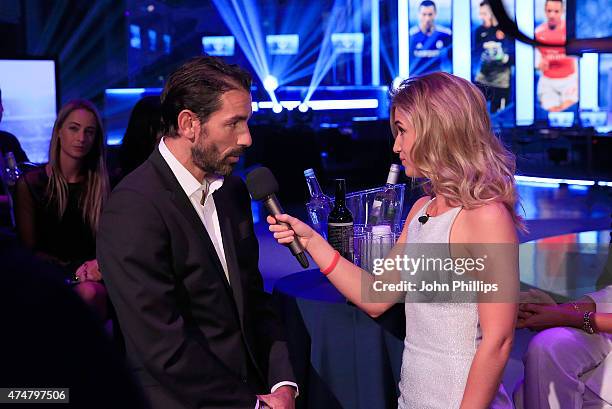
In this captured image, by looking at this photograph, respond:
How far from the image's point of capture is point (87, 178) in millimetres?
3568

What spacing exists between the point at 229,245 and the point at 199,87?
1.35 feet

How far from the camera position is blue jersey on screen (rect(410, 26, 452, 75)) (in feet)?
44.3

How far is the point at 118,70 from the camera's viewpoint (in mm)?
11859

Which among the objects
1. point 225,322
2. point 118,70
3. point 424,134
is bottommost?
point 225,322

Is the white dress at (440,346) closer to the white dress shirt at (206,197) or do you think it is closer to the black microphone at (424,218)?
the black microphone at (424,218)

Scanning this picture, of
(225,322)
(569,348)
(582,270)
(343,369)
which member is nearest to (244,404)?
(225,322)

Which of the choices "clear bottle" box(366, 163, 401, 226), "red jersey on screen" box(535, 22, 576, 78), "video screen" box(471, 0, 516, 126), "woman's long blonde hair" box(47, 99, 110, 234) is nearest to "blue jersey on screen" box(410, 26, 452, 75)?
"video screen" box(471, 0, 516, 126)

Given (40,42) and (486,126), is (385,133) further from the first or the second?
(486,126)

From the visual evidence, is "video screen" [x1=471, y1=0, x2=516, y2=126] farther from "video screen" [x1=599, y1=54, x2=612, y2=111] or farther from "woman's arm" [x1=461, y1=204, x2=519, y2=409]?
"woman's arm" [x1=461, y1=204, x2=519, y2=409]

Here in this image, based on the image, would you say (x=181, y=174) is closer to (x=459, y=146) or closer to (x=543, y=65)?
(x=459, y=146)

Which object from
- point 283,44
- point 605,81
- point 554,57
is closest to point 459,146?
point 283,44

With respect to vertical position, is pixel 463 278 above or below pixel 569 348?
above

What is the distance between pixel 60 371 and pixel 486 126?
4.90 ft

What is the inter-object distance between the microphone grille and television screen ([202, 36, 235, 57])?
10.6 meters
